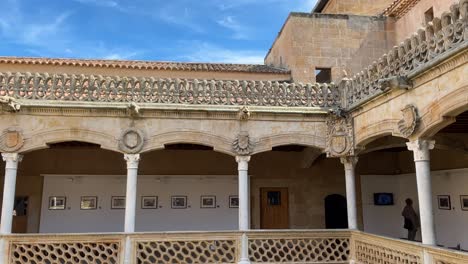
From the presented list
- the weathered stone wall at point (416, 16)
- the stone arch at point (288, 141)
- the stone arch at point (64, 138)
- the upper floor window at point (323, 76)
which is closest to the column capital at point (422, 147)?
the stone arch at point (288, 141)

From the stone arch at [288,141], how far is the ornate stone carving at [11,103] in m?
Result: 4.71

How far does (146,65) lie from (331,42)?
5967 mm

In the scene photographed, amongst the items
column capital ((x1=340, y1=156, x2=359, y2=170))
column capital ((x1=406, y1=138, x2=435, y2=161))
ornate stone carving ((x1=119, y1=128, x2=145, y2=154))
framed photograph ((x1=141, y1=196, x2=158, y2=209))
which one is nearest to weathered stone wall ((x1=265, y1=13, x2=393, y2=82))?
column capital ((x1=340, y1=156, x2=359, y2=170))

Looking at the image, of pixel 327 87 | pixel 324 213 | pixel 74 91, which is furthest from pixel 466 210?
pixel 74 91

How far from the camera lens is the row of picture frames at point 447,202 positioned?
954 cm

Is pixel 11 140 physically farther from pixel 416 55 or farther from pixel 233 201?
pixel 416 55

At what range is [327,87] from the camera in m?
8.70

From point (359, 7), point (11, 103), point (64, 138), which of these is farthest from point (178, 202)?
point (359, 7)

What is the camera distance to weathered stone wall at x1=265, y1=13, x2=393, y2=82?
495 inches

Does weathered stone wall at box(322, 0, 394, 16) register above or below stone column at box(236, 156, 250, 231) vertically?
above

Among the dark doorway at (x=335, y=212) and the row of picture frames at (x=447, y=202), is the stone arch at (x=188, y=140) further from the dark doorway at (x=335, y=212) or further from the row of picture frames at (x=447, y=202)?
the row of picture frames at (x=447, y=202)

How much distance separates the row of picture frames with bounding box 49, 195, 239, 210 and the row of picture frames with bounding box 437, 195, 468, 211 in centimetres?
541

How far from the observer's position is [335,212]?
11.8 meters

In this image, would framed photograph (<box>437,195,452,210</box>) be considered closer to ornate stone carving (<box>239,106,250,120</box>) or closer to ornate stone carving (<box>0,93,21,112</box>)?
ornate stone carving (<box>239,106,250,120</box>)
